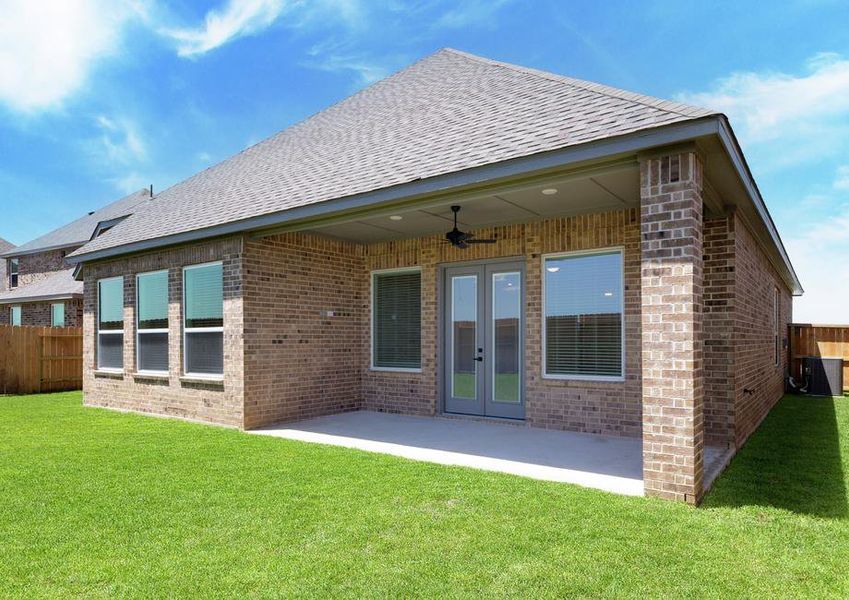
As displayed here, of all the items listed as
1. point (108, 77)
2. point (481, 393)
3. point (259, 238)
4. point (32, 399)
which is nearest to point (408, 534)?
point (481, 393)

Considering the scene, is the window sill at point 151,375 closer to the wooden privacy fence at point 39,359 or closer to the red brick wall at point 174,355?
the red brick wall at point 174,355

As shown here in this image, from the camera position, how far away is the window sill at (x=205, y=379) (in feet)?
28.6

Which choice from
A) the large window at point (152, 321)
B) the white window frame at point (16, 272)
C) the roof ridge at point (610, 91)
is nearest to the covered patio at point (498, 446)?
the large window at point (152, 321)

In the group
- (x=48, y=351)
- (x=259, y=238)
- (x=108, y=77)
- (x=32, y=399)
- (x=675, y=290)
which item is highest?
(x=108, y=77)

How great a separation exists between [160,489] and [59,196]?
3452 centimetres

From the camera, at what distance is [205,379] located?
29.2 ft

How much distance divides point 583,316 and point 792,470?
3054 mm

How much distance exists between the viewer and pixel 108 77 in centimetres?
1509

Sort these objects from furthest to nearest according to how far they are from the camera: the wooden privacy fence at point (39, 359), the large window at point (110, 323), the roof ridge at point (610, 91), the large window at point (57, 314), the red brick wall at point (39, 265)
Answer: the red brick wall at point (39, 265), the large window at point (57, 314), the wooden privacy fence at point (39, 359), the large window at point (110, 323), the roof ridge at point (610, 91)

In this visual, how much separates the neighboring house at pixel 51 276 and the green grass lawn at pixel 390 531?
13.8 metres

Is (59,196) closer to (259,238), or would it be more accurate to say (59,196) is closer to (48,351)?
(48,351)

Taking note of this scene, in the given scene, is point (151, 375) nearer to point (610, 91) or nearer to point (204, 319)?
point (204, 319)

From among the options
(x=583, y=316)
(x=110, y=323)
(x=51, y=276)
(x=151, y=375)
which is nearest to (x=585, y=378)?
(x=583, y=316)

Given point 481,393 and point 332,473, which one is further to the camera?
point 481,393
